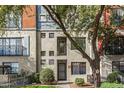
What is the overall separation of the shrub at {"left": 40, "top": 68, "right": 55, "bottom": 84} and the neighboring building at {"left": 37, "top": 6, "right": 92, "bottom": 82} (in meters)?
2.00

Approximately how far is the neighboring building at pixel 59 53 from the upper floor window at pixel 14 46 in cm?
117

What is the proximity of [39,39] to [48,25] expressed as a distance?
1.30 metres

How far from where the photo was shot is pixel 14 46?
1273 inches

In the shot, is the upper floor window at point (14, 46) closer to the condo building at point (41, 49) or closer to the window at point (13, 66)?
the condo building at point (41, 49)

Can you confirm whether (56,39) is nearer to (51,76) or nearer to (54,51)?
(54,51)

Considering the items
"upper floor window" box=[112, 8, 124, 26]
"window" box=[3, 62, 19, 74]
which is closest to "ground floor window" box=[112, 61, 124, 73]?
"upper floor window" box=[112, 8, 124, 26]

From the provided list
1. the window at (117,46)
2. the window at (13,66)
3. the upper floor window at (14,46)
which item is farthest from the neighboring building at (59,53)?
the window at (13,66)

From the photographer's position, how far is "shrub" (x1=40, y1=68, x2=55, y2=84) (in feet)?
97.0

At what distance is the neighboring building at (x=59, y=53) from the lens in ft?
105

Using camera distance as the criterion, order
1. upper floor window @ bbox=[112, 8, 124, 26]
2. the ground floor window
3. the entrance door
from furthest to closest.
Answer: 1. the entrance door
2. the ground floor window
3. upper floor window @ bbox=[112, 8, 124, 26]

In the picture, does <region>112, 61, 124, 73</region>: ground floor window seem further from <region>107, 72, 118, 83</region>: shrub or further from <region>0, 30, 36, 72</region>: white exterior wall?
<region>0, 30, 36, 72</region>: white exterior wall
